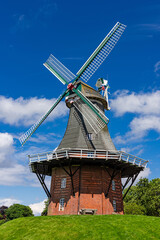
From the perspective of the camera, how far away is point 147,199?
133ft

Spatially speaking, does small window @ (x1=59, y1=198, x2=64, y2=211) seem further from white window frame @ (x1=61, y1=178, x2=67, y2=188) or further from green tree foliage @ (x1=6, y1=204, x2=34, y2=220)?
green tree foliage @ (x1=6, y1=204, x2=34, y2=220)

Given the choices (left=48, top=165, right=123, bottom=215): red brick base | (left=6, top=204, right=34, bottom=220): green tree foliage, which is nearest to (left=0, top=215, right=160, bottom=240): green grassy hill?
(left=48, top=165, right=123, bottom=215): red brick base

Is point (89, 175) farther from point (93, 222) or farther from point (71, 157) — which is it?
point (93, 222)

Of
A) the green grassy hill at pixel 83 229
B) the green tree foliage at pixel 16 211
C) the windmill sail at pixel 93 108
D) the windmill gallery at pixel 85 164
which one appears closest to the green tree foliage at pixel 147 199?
the windmill gallery at pixel 85 164

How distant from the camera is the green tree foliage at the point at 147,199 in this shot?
37.5 m

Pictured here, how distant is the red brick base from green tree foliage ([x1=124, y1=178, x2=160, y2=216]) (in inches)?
664

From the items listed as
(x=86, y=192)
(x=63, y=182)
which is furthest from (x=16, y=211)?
(x=86, y=192)

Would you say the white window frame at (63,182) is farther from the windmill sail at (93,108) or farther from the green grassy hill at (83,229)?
the windmill sail at (93,108)

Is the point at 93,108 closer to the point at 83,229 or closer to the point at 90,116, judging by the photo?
the point at 90,116

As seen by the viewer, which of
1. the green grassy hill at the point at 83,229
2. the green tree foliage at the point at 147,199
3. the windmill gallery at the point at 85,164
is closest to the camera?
the green grassy hill at the point at 83,229

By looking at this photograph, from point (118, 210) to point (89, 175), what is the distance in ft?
17.1

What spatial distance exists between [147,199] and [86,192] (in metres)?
25.3

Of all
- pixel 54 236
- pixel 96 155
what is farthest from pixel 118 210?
pixel 54 236

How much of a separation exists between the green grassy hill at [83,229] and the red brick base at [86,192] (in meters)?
5.39
